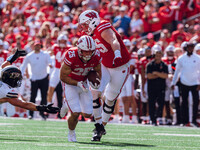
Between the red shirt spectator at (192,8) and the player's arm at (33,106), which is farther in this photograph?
the red shirt spectator at (192,8)

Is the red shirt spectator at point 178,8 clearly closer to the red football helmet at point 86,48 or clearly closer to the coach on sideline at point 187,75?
the coach on sideline at point 187,75

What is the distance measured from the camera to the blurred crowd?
47.5 feet

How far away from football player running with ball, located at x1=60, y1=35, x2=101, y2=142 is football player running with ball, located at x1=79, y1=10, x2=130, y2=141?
0.48 meters

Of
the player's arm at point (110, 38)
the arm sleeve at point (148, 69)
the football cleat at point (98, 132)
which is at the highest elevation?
the player's arm at point (110, 38)

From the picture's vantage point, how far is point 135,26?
16750mm

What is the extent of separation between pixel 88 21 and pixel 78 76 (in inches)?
38.9

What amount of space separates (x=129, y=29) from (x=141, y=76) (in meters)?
3.32

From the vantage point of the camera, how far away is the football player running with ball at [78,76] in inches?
307

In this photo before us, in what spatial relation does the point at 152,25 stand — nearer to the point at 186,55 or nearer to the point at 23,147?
the point at 186,55

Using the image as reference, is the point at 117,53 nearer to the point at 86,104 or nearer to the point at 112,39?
the point at 112,39

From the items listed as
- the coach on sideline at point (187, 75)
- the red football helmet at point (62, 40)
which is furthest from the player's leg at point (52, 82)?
the coach on sideline at point (187, 75)

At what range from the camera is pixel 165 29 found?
16.4 metres

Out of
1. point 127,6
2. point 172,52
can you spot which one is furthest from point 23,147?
point 127,6

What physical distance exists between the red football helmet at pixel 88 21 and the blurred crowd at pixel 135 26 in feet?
16.7
